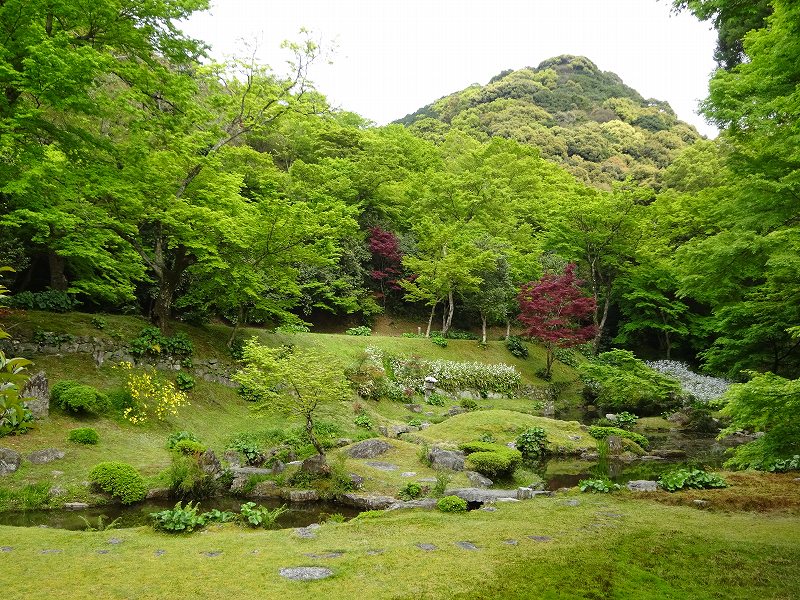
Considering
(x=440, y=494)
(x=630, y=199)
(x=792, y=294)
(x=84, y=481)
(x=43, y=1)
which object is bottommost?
(x=84, y=481)

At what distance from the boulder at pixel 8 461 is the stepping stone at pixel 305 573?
7.27 m

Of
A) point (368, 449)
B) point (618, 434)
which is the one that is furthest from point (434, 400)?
point (368, 449)

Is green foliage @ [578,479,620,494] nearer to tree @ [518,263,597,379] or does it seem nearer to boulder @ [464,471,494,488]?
boulder @ [464,471,494,488]

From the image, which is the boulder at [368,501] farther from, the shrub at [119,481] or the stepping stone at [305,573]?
the stepping stone at [305,573]

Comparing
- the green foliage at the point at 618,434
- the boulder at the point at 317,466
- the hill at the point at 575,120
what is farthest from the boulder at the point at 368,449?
the hill at the point at 575,120

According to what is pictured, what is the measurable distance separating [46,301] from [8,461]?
6.70 m

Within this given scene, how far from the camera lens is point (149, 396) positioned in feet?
43.0

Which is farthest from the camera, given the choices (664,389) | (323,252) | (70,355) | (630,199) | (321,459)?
(630,199)

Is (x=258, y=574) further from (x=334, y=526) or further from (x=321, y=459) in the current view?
(x=321, y=459)

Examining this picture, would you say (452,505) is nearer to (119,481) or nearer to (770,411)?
(770,411)

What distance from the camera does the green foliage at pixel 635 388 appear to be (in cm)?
2041

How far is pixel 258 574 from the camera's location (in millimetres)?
4781

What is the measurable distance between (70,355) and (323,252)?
8.56 m

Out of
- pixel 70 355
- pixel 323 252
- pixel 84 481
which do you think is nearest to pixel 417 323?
pixel 323 252
